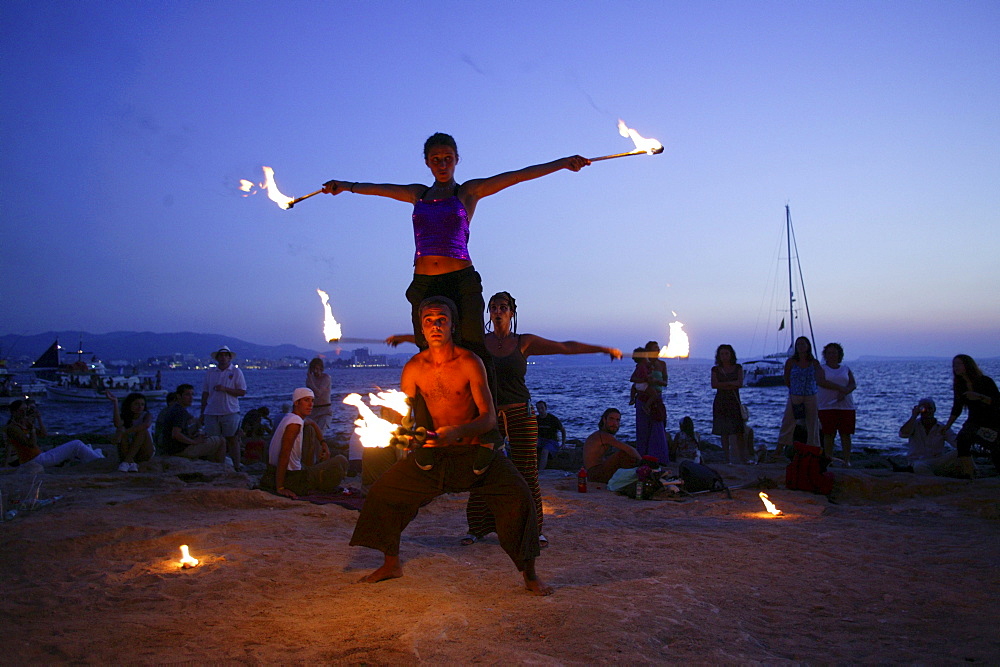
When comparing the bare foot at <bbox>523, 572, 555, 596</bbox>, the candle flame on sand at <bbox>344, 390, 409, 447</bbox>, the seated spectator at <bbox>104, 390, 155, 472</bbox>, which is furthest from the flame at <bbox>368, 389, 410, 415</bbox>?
the seated spectator at <bbox>104, 390, 155, 472</bbox>

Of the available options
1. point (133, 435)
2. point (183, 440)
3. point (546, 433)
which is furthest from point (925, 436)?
point (133, 435)

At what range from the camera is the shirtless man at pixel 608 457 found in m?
9.28

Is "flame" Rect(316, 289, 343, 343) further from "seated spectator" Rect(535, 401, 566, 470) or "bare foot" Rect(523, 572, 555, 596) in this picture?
"seated spectator" Rect(535, 401, 566, 470)

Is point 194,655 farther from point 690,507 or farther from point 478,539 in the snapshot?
point 690,507

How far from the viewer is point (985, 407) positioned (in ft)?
28.1

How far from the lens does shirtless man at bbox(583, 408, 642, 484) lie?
30.5 ft

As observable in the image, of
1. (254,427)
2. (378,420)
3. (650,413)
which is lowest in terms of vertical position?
(254,427)

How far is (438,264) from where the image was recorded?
4684mm

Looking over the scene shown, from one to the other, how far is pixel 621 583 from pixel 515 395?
71.0 inches

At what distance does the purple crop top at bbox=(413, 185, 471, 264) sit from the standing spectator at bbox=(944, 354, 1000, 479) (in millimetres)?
7297

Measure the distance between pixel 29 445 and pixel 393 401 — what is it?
9.57 metres

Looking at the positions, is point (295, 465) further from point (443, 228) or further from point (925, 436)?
point (925, 436)

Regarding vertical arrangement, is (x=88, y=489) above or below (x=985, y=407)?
below

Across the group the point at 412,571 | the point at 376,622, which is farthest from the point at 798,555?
the point at 376,622
